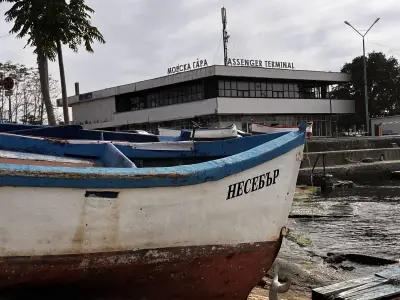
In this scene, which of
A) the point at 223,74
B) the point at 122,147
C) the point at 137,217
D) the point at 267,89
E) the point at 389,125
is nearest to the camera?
the point at 137,217

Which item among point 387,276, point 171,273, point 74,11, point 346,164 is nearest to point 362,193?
point 346,164

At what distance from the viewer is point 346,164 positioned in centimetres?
3662

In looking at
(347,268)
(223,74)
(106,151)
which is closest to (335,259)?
(347,268)

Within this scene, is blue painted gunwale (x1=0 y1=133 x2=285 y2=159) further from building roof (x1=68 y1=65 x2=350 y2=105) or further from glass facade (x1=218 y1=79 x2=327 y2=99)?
glass facade (x1=218 y1=79 x2=327 y2=99)

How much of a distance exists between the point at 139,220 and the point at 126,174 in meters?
0.48

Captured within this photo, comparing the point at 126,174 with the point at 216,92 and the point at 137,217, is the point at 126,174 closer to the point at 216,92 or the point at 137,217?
the point at 137,217

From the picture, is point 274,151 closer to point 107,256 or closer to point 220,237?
point 220,237

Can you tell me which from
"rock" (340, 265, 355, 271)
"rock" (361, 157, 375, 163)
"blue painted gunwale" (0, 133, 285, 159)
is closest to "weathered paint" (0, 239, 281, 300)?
"blue painted gunwale" (0, 133, 285, 159)

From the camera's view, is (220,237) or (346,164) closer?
(220,237)

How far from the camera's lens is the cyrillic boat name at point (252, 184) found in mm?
5258

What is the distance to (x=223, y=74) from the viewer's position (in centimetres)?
4853

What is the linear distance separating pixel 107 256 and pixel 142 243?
1.11 feet

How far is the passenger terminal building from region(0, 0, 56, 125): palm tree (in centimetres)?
2438

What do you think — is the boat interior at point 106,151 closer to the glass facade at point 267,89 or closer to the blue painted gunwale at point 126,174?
the blue painted gunwale at point 126,174
